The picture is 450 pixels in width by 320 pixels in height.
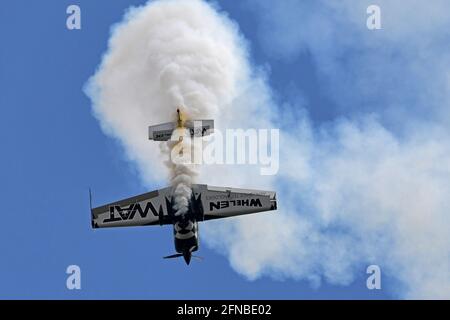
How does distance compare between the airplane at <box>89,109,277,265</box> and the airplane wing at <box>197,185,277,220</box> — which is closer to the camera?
the airplane at <box>89,109,277,265</box>

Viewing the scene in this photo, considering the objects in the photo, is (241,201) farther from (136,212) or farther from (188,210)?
(136,212)

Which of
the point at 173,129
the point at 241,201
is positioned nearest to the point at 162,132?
the point at 173,129

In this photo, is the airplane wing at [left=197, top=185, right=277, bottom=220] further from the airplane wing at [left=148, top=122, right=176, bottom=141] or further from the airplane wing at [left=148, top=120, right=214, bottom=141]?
the airplane wing at [left=148, top=122, right=176, bottom=141]

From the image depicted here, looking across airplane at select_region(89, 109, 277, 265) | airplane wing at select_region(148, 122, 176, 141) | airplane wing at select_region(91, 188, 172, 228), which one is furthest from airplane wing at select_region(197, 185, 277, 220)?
airplane wing at select_region(148, 122, 176, 141)

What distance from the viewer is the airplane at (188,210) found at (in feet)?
350

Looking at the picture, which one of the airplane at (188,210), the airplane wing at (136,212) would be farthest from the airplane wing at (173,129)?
the airplane wing at (136,212)

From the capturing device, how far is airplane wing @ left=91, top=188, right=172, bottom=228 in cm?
10825

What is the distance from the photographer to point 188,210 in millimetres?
107188
